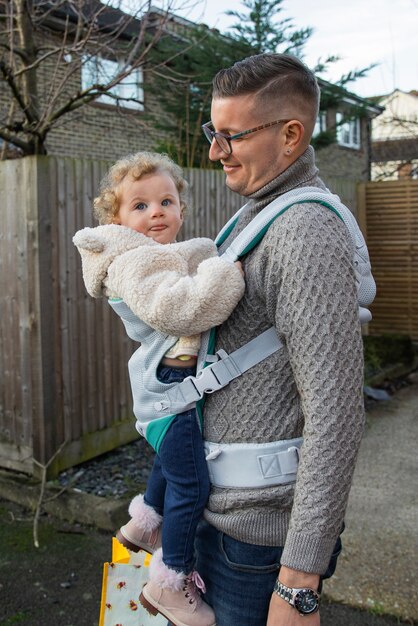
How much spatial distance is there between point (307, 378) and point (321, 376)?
0.10ft

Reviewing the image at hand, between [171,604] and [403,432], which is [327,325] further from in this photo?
[403,432]

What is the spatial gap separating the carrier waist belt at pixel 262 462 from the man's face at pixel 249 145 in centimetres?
58

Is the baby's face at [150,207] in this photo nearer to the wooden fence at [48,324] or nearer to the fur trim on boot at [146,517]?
the fur trim on boot at [146,517]

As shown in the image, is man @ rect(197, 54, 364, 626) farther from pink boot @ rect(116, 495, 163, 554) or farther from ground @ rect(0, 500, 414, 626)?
ground @ rect(0, 500, 414, 626)

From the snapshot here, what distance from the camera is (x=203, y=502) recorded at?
159 cm

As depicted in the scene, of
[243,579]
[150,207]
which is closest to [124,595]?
[243,579]

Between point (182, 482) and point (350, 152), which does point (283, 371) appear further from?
point (350, 152)

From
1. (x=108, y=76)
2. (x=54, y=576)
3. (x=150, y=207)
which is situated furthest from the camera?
(x=108, y=76)

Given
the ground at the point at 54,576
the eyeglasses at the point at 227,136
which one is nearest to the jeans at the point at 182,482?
the eyeglasses at the point at 227,136

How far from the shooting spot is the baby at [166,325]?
5.09ft

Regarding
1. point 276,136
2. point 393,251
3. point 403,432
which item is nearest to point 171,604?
point 276,136

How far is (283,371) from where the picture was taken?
147 cm

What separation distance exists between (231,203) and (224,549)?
5107mm

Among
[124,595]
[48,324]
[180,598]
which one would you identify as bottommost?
[124,595]
